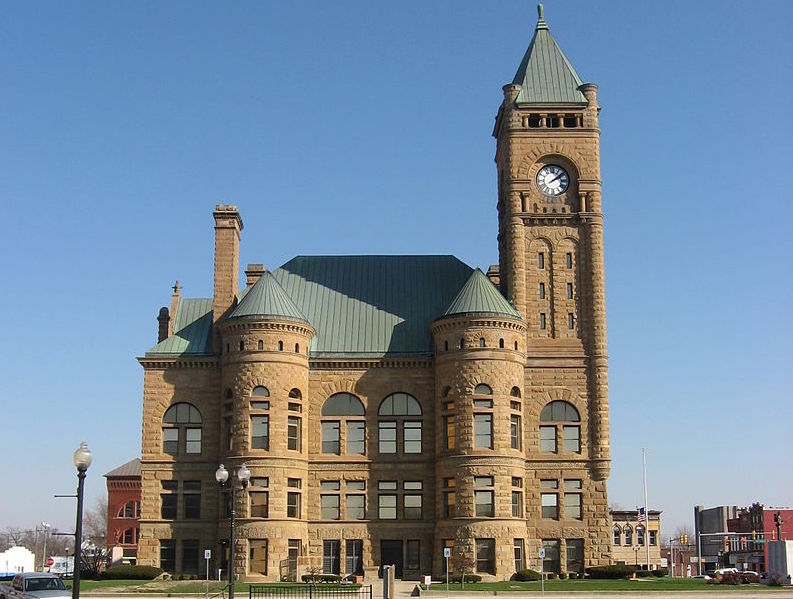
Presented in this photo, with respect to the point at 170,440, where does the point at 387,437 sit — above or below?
above

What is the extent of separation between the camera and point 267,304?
68.8m

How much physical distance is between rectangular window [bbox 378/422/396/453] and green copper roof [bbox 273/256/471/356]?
4.86 meters

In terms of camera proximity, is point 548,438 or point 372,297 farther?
point 372,297

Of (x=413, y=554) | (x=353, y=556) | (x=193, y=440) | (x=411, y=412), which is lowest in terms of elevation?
(x=353, y=556)

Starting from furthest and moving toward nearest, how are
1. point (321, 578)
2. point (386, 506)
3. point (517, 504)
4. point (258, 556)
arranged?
point (386, 506) < point (517, 504) < point (258, 556) < point (321, 578)

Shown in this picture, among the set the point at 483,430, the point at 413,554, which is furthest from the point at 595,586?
the point at 413,554

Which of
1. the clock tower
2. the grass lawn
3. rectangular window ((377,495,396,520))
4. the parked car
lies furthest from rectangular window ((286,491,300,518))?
the parked car

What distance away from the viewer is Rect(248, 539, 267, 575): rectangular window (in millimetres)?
65125

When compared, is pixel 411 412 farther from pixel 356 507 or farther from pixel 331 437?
pixel 356 507

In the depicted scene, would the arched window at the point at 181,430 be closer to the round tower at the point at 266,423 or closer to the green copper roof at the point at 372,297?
the round tower at the point at 266,423

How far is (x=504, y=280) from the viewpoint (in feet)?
244

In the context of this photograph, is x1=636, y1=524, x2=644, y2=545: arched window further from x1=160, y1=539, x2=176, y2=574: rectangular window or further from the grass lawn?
x1=160, y1=539, x2=176, y2=574: rectangular window

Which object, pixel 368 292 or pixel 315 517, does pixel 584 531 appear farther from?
pixel 368 292

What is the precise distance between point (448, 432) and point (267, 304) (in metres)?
14.6
